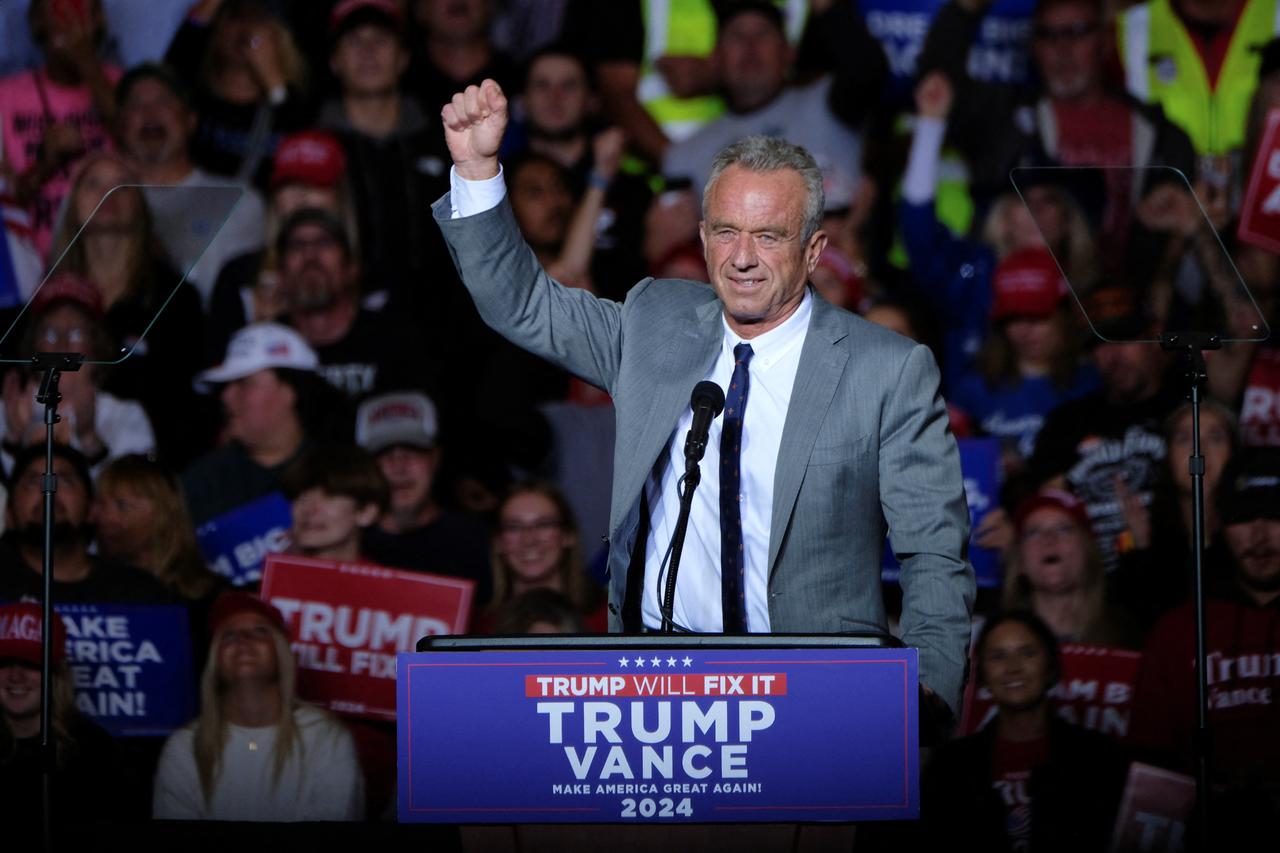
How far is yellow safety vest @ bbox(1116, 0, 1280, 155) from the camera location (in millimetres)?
6633

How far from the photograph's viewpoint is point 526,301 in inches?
115

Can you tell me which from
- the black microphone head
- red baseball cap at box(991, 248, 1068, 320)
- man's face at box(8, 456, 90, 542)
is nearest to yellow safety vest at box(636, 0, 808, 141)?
red baseball cap at box(991, 248, 1068, 320)

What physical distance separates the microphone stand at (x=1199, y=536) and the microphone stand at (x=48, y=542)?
86.2 inches

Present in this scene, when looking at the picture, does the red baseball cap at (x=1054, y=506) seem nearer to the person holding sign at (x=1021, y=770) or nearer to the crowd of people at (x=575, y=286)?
the crowd of people at (x=575, y=286)

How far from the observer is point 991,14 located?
22.3ft

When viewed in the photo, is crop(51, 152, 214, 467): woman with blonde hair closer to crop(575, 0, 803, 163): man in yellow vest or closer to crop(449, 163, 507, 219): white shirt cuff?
crop(449, 163, 507, 219): white shirt cuff

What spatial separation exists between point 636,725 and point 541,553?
326cm

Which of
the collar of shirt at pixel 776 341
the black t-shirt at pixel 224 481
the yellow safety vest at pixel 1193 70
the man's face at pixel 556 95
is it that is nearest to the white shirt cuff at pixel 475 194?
the collar of shirt at pixel 776 341

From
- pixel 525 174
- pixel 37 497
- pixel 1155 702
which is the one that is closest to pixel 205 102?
pixel 525 174

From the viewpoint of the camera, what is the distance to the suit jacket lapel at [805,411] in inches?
108

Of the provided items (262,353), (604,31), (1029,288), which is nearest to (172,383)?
(262,353)

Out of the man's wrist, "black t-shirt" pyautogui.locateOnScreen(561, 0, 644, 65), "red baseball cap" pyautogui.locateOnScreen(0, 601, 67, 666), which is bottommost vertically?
"red baseball cap" pyautogui.locateOnScreen(0, 601, 67, 666)

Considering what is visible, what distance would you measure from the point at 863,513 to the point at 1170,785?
2.32 meters

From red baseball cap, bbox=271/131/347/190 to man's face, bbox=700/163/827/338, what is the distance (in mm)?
3796
